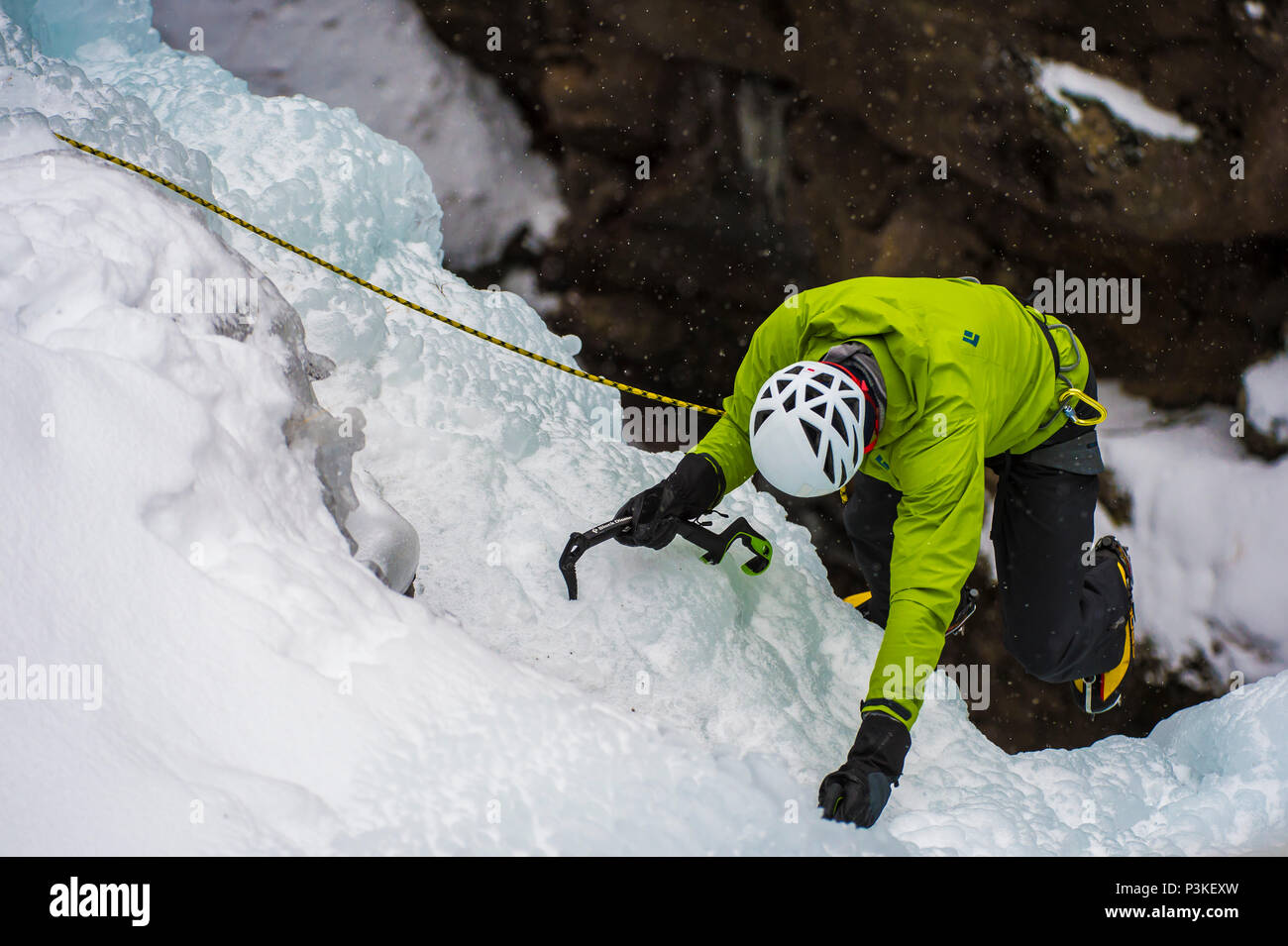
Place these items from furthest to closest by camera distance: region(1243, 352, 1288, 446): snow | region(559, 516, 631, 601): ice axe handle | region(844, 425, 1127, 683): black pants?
region(1243, 352, 1288, 446): snow < region(844, 425, 1127, 683): black pants < region(559, 516, 631, 601): ice axe handle

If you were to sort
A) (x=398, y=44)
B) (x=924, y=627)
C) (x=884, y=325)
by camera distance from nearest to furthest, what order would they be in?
(x=924, y=627) < (x=884, y=325) < (x=398, y=44)

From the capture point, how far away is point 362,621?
161 centimetres

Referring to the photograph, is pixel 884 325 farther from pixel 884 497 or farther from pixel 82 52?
pixel 82 52

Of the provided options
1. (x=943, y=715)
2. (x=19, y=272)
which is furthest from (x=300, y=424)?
(x=943, y=715)

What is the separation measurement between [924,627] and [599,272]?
2593 millimetres

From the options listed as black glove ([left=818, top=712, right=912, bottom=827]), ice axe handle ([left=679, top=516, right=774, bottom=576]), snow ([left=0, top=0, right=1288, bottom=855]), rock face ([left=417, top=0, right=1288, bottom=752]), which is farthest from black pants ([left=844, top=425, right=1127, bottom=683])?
rock face ([left=417, top=0, right=1288, bottom=752])

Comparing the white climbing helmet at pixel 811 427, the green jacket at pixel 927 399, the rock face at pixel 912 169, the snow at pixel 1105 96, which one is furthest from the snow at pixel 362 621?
the snow at pixel 1105 96

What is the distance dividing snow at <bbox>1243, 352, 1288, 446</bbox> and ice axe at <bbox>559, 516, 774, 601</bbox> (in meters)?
2.67

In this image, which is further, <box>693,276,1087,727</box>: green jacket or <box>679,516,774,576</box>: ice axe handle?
<box>679,516,774,576</box>: ice axe handle

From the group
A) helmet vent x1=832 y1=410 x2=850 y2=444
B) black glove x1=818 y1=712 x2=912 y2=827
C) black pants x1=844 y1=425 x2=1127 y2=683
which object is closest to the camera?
black glove x1=818 y1=712 x2=912 y2=827

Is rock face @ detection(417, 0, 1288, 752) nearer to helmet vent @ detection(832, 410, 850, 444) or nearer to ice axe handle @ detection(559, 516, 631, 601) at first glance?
ice axe handle @ detection(559, 516, 631, 601)

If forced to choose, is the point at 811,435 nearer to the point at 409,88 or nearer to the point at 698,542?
the point at 698,542

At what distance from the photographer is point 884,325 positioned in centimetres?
197

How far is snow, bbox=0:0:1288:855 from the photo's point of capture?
133 cm
